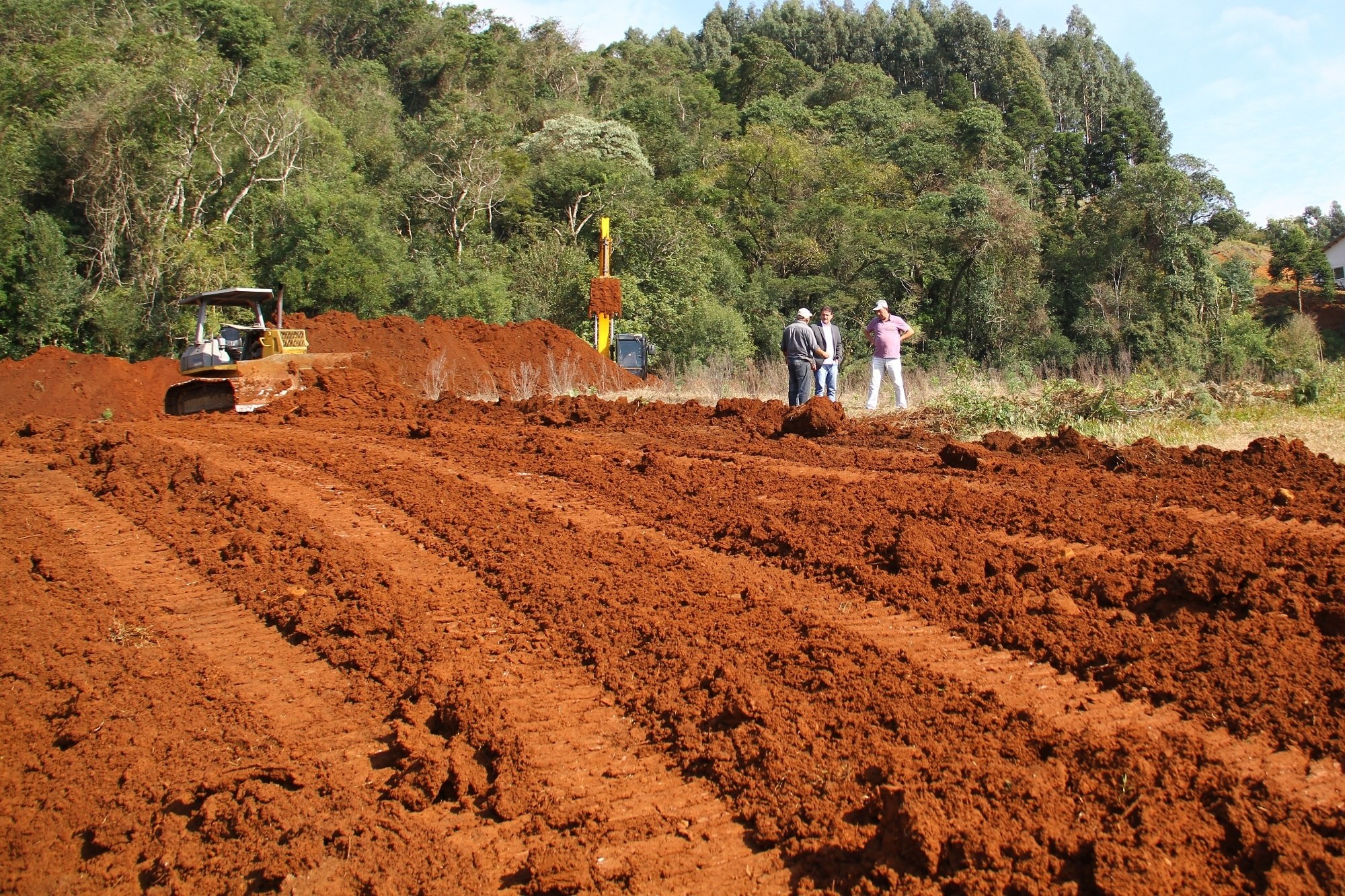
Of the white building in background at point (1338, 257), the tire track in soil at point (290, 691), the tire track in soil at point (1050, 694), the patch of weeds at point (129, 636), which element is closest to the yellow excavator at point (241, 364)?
the tire track in soil at point (290, 691)

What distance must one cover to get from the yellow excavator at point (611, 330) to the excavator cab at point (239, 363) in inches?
354

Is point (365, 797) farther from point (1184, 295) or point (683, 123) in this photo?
point (683, 123)

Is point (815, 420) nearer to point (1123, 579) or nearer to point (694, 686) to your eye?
point (1123, 579)

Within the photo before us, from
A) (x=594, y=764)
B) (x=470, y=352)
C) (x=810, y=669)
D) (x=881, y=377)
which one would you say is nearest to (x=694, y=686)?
(x=810, y=669)

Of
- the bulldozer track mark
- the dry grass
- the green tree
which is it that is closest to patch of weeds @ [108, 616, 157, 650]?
the bulldozer track mark

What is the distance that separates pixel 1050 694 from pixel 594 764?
1.93m

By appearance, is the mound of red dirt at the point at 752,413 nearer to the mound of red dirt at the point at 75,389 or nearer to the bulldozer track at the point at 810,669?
the bulldozer track at the point at 810,669

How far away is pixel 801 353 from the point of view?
1282 cm

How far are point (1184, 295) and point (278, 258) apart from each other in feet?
92.1

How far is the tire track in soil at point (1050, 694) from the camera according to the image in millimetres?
3463

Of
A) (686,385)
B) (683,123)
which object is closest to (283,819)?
(686,385)

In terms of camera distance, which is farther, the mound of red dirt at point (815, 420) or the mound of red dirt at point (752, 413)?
the mound of red dirt at point (752, 413)

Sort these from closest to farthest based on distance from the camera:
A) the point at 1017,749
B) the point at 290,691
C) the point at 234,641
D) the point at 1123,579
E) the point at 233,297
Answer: the point at 1017,749
the point at 290,691
the point at 1123,579
the point at 234,641
the point at 233,297

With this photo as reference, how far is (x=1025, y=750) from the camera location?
369 centimetres
